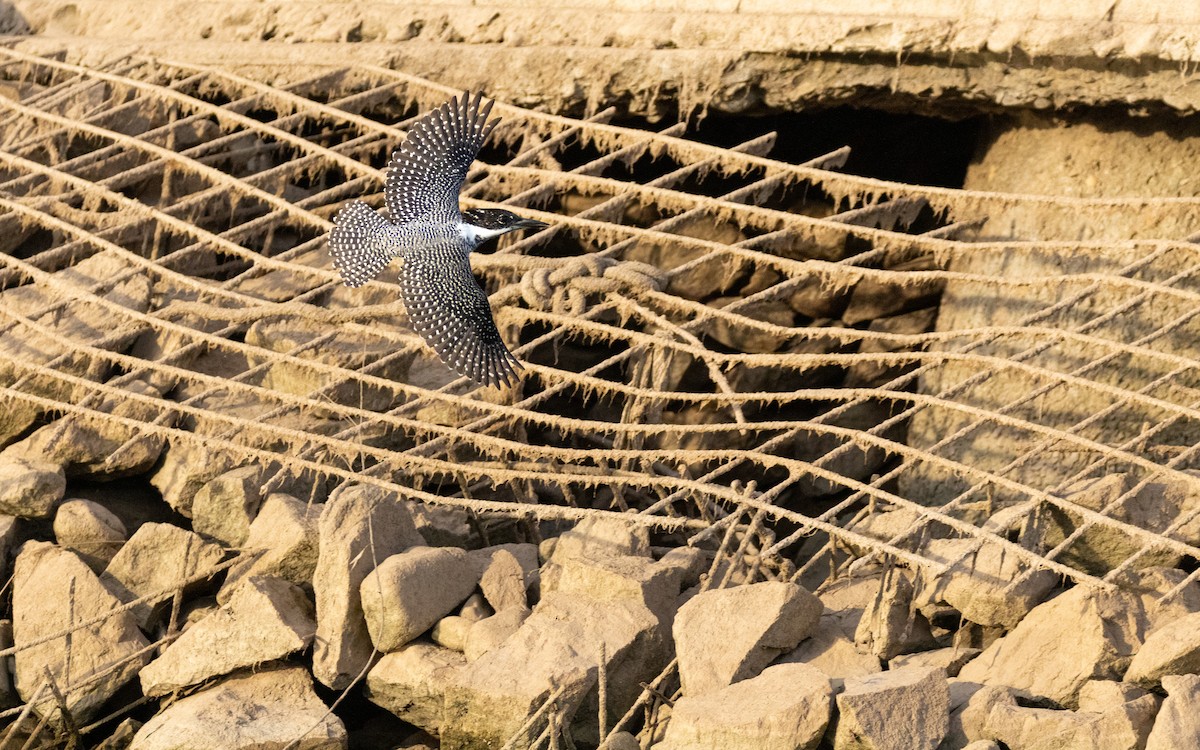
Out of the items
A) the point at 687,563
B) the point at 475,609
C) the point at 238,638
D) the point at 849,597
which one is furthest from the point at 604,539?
the point at 238,638

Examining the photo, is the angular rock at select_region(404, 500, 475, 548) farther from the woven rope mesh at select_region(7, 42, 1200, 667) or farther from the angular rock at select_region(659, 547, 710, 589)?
the angular rock at select_region(659, 547, 710, 589)

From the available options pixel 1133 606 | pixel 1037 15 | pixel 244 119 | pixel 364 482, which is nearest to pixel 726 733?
pixel 1133 606

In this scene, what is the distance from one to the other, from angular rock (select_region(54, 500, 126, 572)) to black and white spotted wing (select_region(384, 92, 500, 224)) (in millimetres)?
1762

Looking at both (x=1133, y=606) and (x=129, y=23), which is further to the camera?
(x=129, y=23)

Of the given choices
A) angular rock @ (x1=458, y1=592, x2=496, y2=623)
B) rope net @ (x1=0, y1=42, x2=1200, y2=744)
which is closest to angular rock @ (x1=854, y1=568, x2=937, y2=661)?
rope net @ (x1=0, y1=42, x2=1200, y2=744)

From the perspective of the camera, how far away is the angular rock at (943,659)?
6.16 m

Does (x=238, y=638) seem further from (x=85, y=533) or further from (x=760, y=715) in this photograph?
(x=760, y=715)

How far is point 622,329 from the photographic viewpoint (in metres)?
7.29

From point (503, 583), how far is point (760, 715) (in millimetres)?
1329

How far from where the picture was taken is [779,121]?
844 cm

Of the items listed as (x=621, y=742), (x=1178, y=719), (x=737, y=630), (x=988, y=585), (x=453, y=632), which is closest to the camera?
(x=1178, y=719)

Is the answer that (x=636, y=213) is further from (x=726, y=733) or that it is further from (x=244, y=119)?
(x=726, y=733)

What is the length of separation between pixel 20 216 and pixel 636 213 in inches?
105

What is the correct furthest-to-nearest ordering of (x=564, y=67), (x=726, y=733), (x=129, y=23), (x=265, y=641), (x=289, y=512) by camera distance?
(x=129, y=23) → (x=564, y=67) → (x=289, y=512) → (x=265, y=641) → (x=726, y=733)
